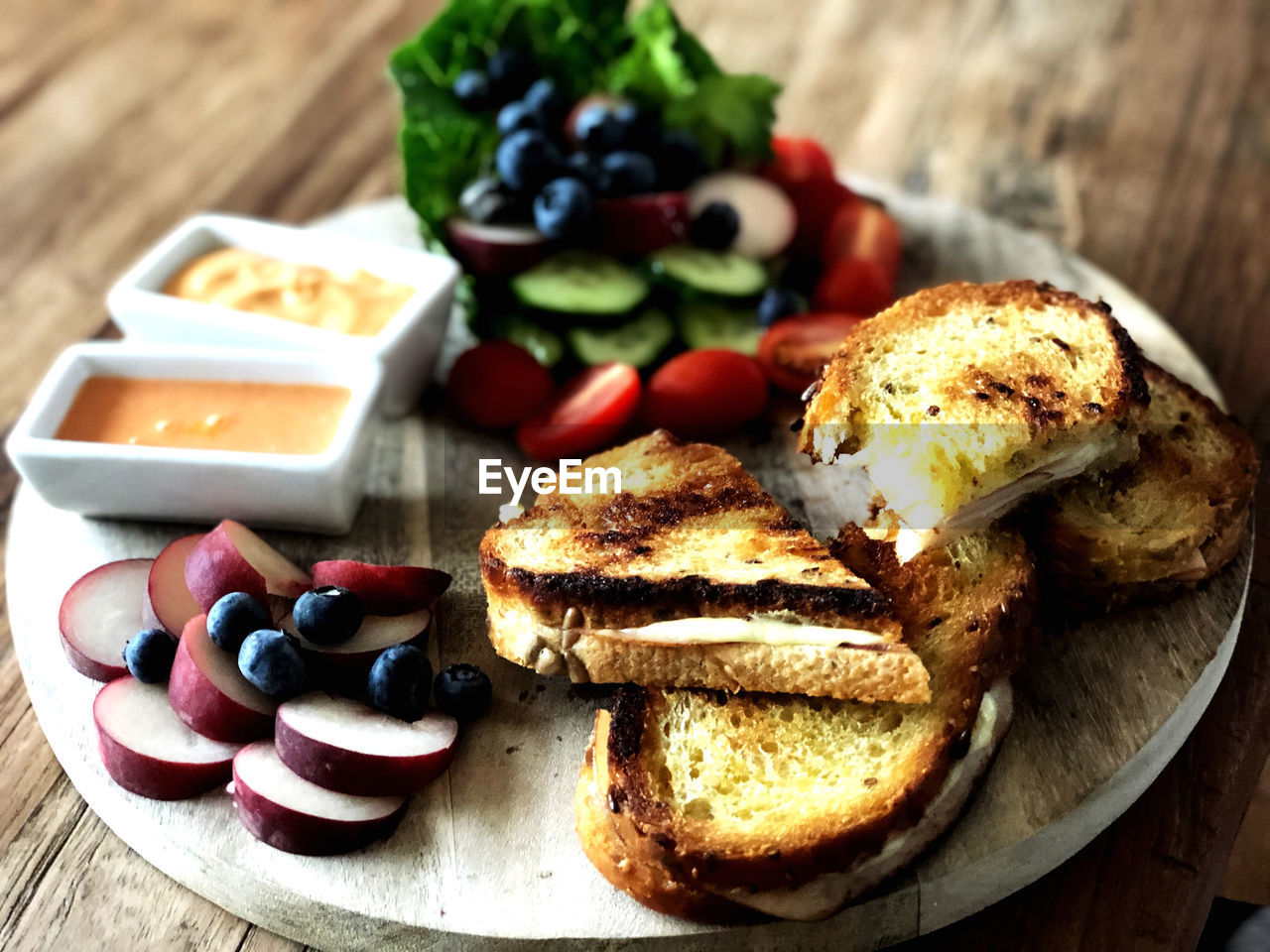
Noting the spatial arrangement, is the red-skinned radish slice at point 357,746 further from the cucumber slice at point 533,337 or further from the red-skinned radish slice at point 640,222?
the red-skinned radish slice at point 640,222

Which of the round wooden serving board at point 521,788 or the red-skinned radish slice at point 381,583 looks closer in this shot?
the round wooden serving board at point 521,788

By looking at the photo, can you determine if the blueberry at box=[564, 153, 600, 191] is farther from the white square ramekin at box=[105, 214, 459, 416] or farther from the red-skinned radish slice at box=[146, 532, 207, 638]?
the red-skinned radish slice at box=[146, 532, 207, 638]

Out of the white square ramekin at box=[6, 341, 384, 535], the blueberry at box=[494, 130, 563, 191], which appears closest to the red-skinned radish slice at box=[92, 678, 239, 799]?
the white square ramekin at box=[6, 341, 384, 535]

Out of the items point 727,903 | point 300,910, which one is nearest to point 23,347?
point 300,910

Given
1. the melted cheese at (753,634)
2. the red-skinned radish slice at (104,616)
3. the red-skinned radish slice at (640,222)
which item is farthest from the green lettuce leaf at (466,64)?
the melted cheese at (753,634)

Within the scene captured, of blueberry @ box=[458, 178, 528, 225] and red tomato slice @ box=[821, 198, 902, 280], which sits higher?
blueberry @ box=[458, 178, 528, 225]

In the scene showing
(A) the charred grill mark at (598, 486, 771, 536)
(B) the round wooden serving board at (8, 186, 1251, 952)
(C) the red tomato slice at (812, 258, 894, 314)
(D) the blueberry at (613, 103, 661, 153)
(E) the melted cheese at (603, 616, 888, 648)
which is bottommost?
(B) the round wooden serving board at (8, 186, 1251, 952)
